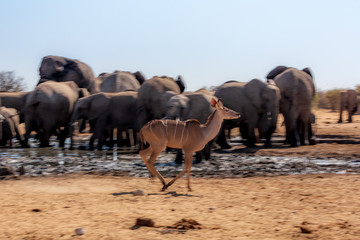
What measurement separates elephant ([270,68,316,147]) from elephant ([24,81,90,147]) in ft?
25.8

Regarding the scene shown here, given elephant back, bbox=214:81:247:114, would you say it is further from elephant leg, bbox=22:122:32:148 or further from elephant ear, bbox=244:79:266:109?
elephant leg, bbox=22:122:32:148

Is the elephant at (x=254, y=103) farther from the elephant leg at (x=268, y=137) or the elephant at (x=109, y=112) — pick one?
the elephant at (x=109, y=112)

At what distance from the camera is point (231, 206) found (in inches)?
274

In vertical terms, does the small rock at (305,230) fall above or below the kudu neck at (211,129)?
below

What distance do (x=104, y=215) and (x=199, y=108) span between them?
6.93 metres

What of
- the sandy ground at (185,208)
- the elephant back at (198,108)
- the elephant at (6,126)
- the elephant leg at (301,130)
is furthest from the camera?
the elephant at (6,126)

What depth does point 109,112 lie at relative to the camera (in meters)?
17.4

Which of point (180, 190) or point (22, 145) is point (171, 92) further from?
point (180, 190)

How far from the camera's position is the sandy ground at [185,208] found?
560cm

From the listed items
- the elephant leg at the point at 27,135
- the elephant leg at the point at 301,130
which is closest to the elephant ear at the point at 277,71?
the elephant leg at the point at 301,130

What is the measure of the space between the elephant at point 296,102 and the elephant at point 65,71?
1046cm

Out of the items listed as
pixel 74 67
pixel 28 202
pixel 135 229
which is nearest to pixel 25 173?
pixel 28 202

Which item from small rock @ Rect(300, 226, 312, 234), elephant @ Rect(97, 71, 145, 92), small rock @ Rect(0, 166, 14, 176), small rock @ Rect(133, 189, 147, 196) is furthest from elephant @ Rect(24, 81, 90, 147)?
small rock @ Rect(300, 226, 312, 234)

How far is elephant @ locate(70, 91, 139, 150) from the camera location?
17.3 meters
